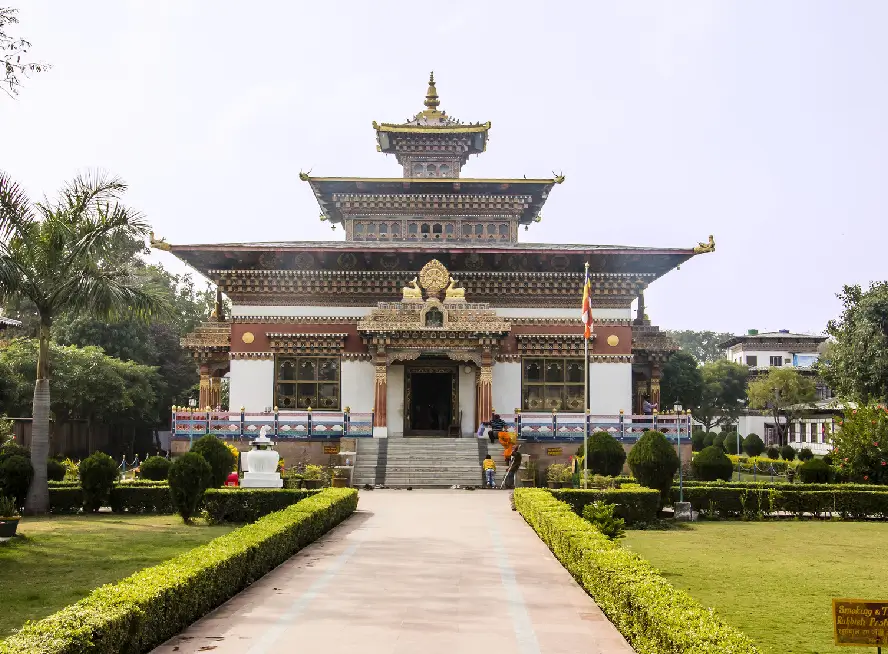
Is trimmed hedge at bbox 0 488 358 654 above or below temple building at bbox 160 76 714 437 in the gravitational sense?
below

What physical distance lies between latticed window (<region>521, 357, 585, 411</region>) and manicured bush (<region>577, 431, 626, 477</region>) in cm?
697

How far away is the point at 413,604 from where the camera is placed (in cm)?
1155

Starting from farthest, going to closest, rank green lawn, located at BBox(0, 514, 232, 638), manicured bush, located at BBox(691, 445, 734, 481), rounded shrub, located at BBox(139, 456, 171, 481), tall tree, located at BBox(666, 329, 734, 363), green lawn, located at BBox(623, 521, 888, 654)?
tall tree, located at BBox(666, 329, 734, 363) < manicured bush, located at BBox(691, 445, 734, 481) < rounded shrub, located at BBox(139, 456, 171, 481) < green lawn, located at BBox(0, 514, 232, 638) < green lawn, located at BBox(623, 521, 888, 654)

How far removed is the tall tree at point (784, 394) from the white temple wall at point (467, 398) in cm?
4055

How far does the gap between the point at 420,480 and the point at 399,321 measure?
658 cm

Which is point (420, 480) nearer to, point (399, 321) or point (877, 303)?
point (399, 321)

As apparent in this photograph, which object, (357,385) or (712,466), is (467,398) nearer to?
(357,385)

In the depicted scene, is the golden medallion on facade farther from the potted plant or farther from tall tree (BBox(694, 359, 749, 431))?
tall tree (BBox(694, 359, 749, 431))

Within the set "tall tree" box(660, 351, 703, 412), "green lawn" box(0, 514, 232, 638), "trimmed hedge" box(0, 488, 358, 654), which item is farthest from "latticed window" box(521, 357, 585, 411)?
"tall tree" box(660, 351, 703, 412)

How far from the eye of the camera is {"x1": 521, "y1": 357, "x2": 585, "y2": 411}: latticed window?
118 feet

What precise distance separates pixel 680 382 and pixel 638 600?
58.2 metres

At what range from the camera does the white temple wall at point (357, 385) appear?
36.0 m

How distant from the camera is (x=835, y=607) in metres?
7.02

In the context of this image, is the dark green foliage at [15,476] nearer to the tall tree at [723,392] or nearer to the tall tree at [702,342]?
the tall tree at [723,392]
